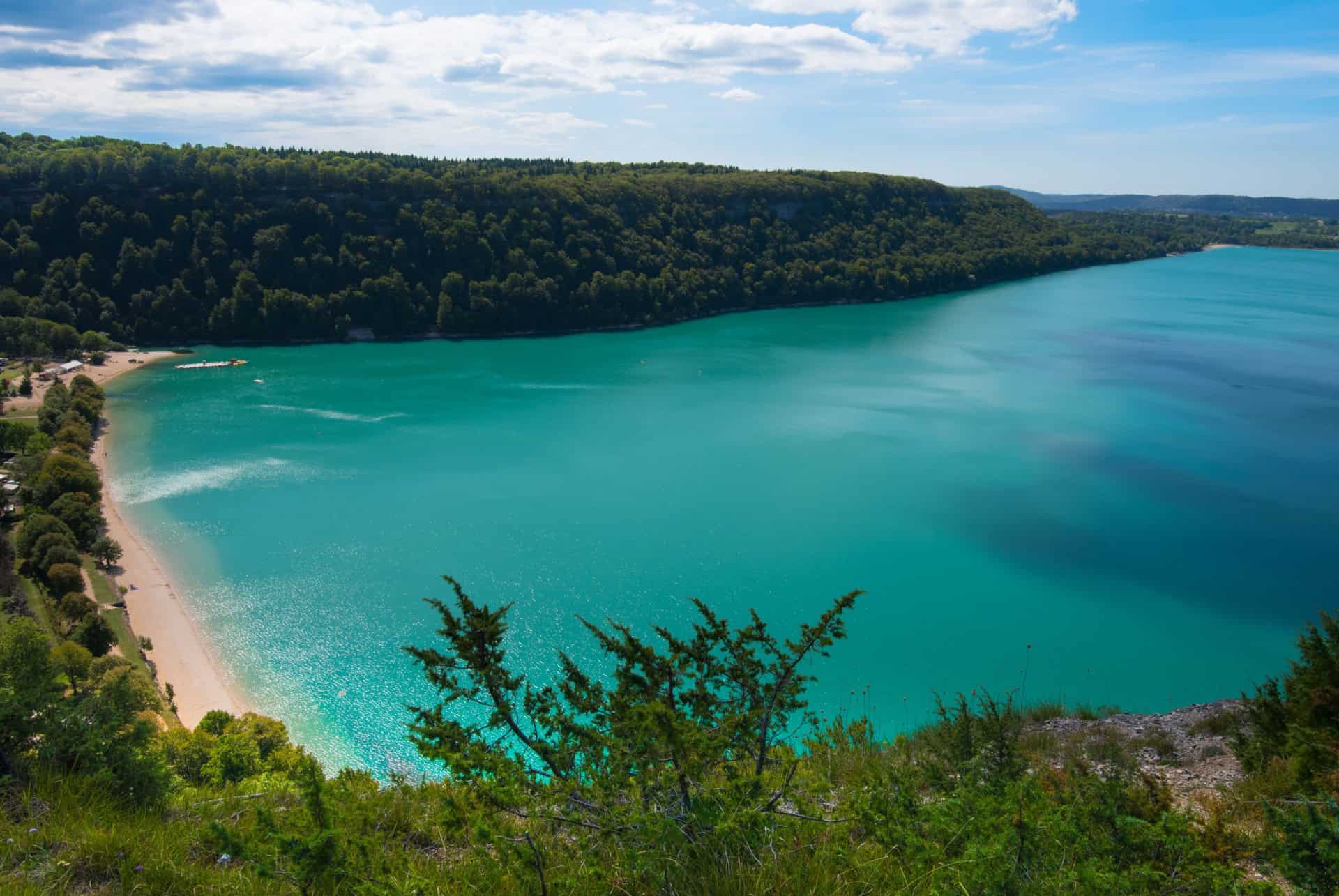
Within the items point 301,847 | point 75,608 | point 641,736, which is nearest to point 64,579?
point 75,608

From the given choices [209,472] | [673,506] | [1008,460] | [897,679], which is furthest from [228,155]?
[897,679]

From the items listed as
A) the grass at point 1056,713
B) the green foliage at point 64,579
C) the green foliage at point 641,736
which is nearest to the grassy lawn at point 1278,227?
the grass at point 1056,713

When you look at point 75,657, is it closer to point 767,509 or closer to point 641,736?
point 641,736

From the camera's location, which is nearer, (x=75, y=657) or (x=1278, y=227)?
(x=75, y=657)

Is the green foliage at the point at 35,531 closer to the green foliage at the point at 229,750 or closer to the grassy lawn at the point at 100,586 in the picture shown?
the grassy lawn at the point at 100,586

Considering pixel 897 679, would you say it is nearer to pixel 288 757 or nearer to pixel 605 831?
pixel 288 757

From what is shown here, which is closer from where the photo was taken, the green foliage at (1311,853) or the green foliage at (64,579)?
the green foliage at (1311,853)
